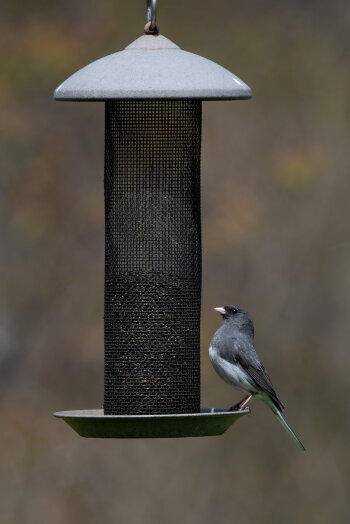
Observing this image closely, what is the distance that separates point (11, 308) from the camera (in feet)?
60.8

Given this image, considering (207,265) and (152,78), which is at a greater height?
(152,78)

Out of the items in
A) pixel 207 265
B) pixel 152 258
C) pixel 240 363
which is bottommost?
pixel 207 265

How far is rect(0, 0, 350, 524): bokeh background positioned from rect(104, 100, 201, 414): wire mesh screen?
7287 millimetres

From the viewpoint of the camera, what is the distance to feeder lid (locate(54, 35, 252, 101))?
8898mm

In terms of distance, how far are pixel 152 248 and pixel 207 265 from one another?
858cm

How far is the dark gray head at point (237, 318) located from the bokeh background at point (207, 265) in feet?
22.0

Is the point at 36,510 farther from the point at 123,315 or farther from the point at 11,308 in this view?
the point at 123,315

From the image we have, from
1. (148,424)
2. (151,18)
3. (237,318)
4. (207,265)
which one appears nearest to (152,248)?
(237,318)

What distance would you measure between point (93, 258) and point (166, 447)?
2.32 m

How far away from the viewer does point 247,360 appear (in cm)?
1032

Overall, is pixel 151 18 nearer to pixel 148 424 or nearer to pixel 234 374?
pixel 148 424

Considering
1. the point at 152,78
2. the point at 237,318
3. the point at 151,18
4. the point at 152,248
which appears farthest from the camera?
the point at 237,318

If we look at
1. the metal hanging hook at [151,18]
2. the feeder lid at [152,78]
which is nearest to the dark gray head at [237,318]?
the feeder lid at [152,78]

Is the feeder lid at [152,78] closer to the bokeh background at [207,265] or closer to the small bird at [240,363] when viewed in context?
the small bird at [240,363]
